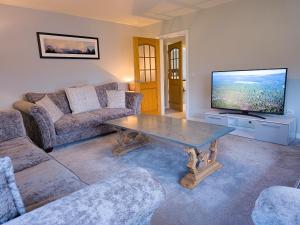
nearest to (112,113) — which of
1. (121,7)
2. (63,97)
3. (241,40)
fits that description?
(63,97)

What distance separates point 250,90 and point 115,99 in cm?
250

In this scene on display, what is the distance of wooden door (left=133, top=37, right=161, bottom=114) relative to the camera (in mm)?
4930

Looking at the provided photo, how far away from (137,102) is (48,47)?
1968 mm

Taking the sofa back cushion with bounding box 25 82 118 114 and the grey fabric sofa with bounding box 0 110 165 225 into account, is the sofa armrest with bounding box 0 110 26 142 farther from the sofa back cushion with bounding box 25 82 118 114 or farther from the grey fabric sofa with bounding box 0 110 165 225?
the grey fabric sofa with bounding box 0 110 165 225

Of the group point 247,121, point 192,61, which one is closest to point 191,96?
point 192,61

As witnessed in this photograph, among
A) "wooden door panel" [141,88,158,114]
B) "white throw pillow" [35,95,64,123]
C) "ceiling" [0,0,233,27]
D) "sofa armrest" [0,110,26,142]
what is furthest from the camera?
"wooden door panel" [141,88,158,114]

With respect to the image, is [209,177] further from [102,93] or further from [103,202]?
[102,93]

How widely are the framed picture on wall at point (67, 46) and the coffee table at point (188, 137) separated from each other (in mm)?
2057

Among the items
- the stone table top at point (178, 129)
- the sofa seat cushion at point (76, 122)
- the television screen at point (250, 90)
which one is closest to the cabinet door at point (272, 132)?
the television screen at point (250, 90)

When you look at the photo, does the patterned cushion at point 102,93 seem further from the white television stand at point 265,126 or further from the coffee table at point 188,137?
the white television stand at point 265,126

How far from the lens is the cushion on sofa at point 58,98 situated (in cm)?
346

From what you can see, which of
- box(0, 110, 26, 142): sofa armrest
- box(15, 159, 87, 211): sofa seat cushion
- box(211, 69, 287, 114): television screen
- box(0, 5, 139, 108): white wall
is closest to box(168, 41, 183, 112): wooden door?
box(0, 5, 139, 108): white wall

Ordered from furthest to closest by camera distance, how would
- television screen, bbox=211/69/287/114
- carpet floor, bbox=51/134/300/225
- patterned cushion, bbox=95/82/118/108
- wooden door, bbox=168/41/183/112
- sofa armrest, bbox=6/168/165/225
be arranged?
wooden door, bbox=168/41/183/112, patterned cushion, bbox=95/82/118/108, television screen, bbox=211/69/287/114, carpet floor, bbox=51/134/300/225, sofa armrest, bbox=6/168/165/225

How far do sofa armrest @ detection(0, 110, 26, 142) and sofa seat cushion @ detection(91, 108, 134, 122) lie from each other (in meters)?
1.35
